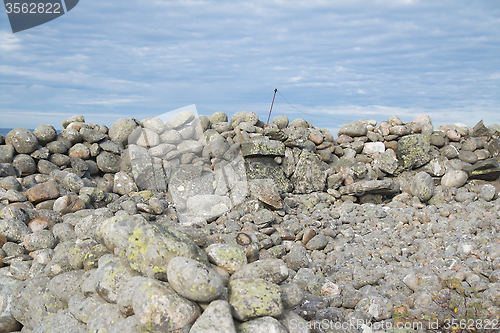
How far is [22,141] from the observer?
10.6m

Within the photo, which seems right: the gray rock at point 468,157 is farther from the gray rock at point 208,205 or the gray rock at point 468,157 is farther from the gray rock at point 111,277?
the gray rock at point 111,277

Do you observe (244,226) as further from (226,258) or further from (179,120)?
(179,120)

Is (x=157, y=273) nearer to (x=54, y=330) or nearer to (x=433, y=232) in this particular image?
(x=54, y=330)

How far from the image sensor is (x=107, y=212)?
21.4ft

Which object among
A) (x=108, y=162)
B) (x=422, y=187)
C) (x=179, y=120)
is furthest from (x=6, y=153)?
(x=422, y=187)

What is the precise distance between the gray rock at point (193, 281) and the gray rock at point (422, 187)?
9853mm

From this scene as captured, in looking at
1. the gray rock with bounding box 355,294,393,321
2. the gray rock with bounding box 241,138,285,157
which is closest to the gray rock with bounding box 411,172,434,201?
the gray rock with bounding box 241,138,285,157

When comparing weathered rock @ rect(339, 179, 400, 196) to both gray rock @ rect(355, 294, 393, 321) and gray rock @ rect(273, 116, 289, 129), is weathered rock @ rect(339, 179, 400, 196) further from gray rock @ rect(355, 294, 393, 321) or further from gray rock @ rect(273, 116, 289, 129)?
gray rock @ rect(355, 294, 393, 321)

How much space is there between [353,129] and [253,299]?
442 inches

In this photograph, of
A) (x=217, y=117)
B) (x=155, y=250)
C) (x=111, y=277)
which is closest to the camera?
(x=155, y=250)

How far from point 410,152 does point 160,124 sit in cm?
917

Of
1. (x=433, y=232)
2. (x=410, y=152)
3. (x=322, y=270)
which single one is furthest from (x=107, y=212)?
(x=410, y=152)

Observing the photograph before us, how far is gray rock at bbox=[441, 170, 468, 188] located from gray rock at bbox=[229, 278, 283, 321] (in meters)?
11.3

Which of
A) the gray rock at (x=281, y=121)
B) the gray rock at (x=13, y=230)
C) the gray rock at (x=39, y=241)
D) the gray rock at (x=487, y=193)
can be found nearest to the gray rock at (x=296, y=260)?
the gray rock at (x=39, y=241)
